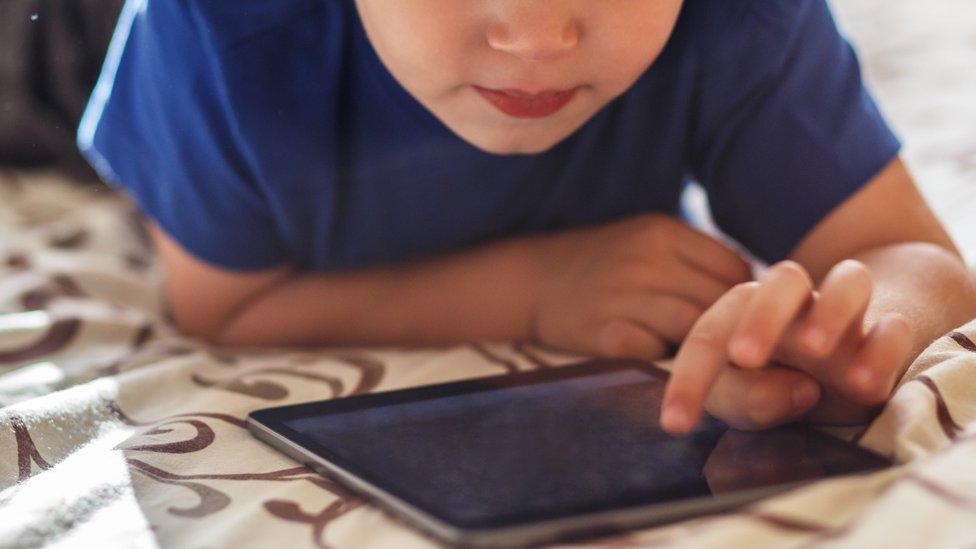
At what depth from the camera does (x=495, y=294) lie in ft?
2.50

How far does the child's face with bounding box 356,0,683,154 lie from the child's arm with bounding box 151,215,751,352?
12cm

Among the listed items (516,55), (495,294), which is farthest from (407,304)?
(516,55)

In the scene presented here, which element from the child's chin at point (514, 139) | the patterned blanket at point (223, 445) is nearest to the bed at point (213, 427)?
the patterned blanket at point (223, 445)

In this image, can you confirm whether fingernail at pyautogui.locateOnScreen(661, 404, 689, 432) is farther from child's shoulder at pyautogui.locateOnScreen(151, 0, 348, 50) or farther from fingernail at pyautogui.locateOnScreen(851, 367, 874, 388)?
child's shoulder at pyautogui.locateOnScreen(151, 0, 348, 50)

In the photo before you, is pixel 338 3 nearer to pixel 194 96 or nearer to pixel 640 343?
pixel 194 96

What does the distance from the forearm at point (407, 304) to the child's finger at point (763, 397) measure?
25 centimetres

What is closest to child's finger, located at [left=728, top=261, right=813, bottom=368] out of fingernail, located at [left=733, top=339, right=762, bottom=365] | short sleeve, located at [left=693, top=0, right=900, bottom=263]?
fingernail, located at [left=733, top=339, right=762, bottom=365]

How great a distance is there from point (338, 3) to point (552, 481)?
377mm

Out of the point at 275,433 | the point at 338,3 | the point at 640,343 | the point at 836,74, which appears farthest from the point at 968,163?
the point at 275,433

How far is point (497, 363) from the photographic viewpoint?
68 cm

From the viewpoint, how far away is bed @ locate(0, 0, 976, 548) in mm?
401

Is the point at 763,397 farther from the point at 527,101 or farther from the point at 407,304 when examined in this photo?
the point at 407,304

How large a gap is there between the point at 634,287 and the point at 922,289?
0.17 m

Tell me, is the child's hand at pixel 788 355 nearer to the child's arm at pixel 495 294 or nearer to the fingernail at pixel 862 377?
the fingernail at pixel 862 377
